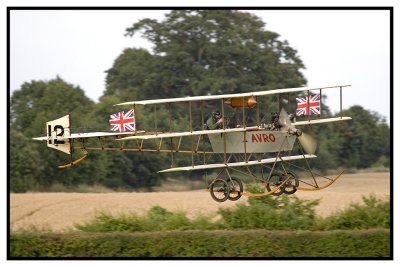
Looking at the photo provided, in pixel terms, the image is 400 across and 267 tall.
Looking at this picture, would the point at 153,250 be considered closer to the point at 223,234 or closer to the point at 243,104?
the point at 223,234

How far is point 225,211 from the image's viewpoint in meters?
33.8

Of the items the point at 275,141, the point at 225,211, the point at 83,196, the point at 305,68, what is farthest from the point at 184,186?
the point at 275,141

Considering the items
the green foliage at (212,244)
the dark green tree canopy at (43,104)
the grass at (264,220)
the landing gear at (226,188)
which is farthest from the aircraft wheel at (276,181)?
the dark green tree canopy at (43,104)

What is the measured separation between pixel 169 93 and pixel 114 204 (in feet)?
89.6

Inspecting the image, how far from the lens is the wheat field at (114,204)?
4150 centimetres

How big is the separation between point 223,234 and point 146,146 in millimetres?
27327

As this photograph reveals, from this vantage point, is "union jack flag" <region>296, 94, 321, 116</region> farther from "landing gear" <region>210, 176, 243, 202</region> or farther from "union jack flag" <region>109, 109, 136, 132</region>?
"union jack flag" <region>109, 109, 136, 132</region>

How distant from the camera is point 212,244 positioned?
31.6 meters

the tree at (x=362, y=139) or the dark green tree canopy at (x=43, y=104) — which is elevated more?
the dark green tree canopy at (x=43, y=104)

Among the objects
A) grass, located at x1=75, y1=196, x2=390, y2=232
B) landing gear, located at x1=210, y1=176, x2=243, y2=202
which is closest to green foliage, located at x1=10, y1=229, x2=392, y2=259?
grass, located at x1=75, y1=196, x2=390, y2=232

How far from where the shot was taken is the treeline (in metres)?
60.1

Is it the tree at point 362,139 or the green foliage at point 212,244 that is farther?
Answer: the tree at point 362,139

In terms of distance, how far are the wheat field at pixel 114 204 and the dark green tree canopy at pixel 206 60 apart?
60.9 feet

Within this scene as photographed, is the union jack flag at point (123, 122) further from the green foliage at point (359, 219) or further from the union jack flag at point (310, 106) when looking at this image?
the green foliage at point (359, 219)
